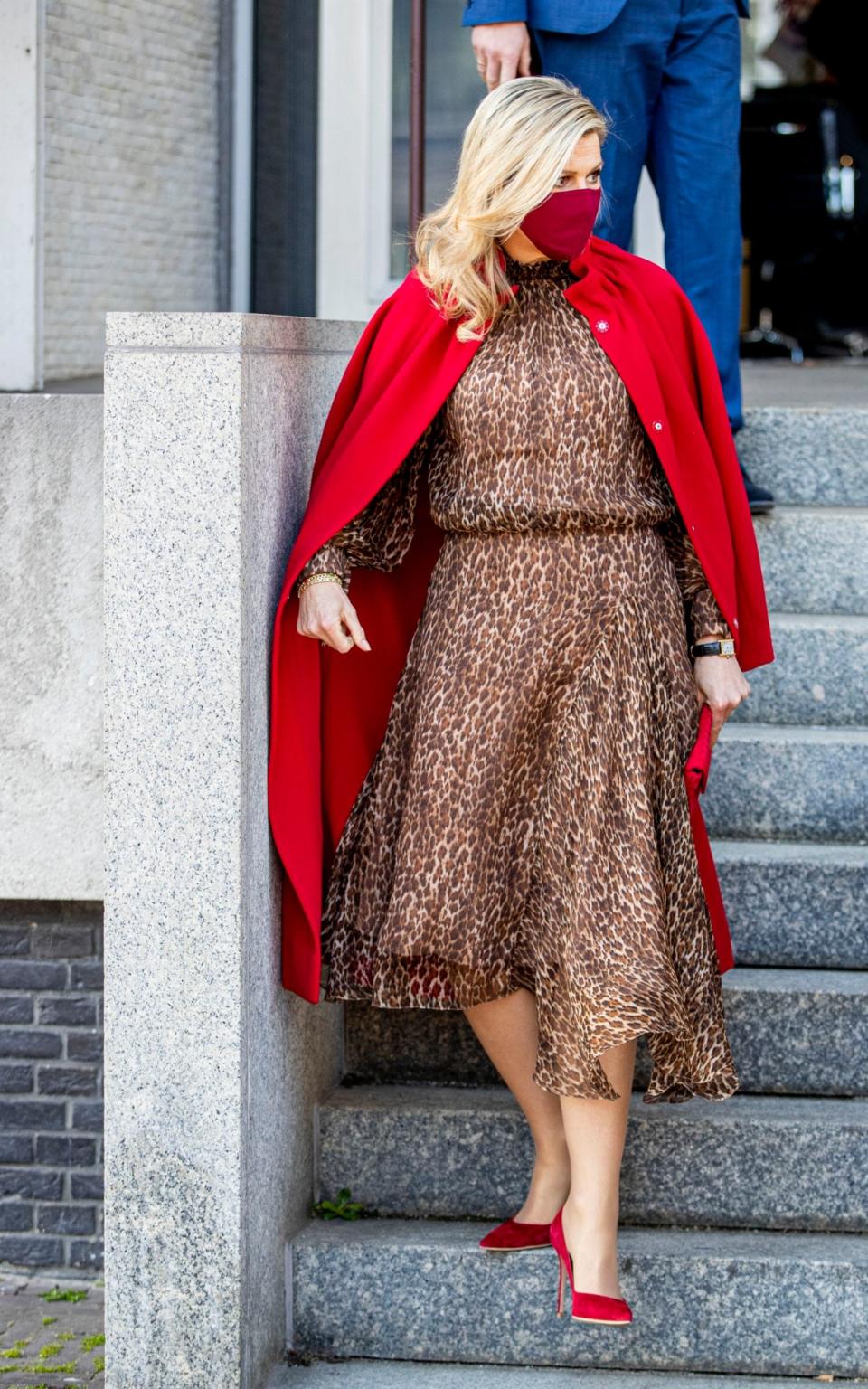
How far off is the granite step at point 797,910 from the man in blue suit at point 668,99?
3.28 feet

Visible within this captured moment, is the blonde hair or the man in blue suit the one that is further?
the man in blue suit

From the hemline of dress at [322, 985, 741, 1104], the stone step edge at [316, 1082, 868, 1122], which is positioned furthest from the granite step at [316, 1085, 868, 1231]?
the hemline of dress at [322, 985, 741, 1104]

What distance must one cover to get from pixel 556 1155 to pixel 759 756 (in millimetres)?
1068

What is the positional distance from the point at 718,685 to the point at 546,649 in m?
0.29

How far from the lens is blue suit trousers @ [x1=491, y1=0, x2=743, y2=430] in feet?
12.1

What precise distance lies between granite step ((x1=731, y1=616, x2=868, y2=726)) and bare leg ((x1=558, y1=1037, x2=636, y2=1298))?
4.28 ft

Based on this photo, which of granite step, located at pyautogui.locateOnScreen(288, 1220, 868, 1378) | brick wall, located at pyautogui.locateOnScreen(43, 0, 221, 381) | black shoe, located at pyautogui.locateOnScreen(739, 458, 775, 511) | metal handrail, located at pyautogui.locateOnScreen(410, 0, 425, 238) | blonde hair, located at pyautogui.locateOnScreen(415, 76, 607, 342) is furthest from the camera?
brick wall, located at pyautogui.locateOnScreen(43, 0, 221, 381)

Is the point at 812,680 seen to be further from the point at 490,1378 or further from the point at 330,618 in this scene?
the point at 490,1378

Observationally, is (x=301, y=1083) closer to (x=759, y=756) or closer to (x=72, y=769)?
(x=72, y=769)

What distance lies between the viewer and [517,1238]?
3010 millimetres

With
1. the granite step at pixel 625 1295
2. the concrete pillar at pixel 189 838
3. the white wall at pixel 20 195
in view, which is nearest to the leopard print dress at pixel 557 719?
the concrete pillar at pixel 189 838

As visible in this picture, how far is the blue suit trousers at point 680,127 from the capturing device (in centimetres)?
369

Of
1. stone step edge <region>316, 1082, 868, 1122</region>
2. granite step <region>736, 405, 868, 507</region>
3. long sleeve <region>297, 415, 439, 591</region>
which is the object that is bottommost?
stone step edge <region>316, 1082, 868, 1122</region>

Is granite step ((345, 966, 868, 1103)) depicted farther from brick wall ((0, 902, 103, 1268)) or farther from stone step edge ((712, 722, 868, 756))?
brick wall ((0, 902, 103, 1268))
